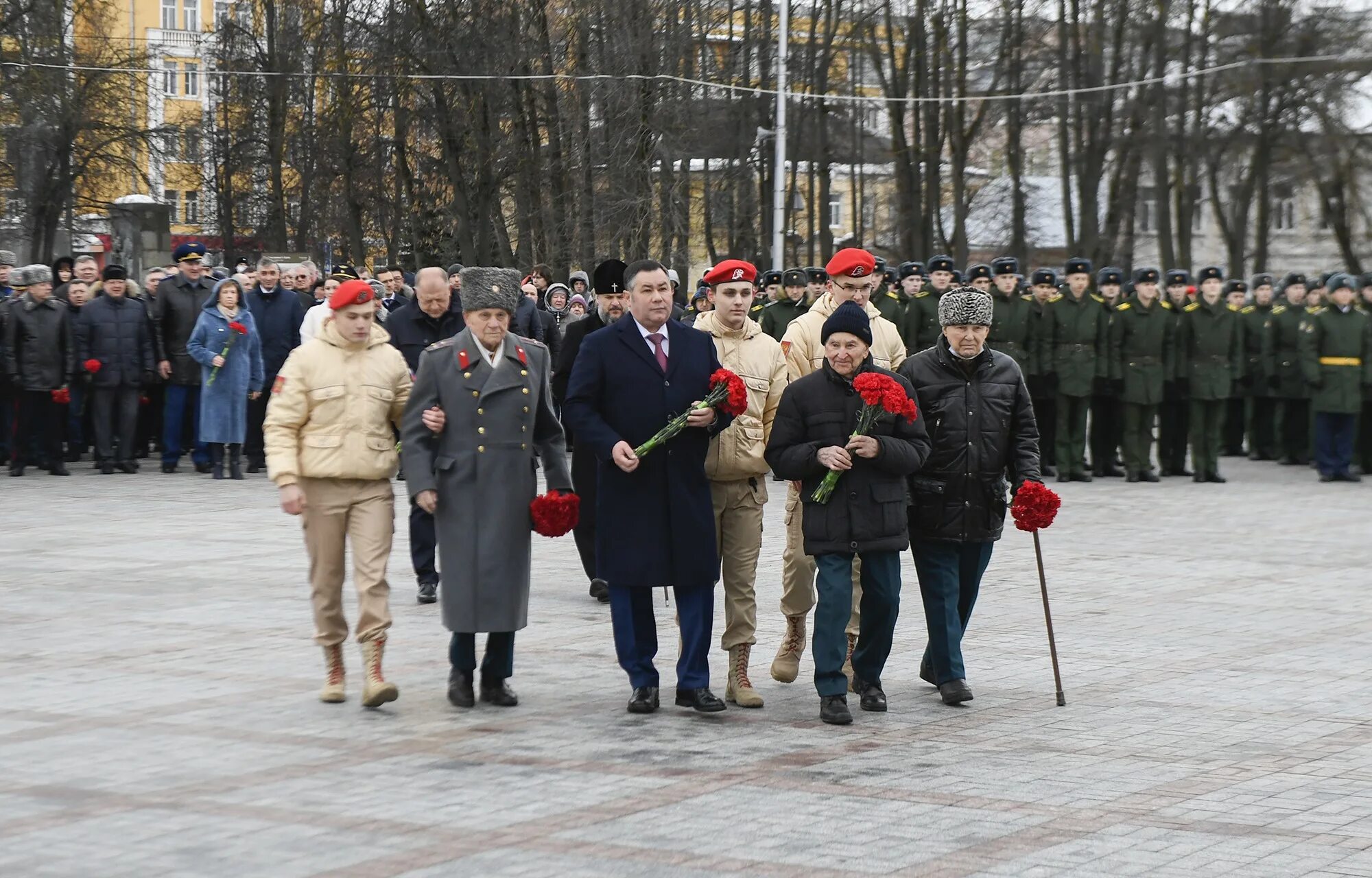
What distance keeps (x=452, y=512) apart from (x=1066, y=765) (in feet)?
9.32

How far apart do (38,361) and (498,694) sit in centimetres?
1236

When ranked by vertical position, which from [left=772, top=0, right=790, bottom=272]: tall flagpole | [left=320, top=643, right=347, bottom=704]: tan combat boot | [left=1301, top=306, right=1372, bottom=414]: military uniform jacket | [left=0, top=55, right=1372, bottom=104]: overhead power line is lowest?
[left=320, top=643, right=347, bottom=704]: tan combat boot

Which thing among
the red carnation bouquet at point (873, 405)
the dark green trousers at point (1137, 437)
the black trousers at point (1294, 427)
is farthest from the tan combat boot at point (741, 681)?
the black trousers at point (1294, 427)

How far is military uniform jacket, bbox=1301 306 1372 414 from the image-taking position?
2131cm

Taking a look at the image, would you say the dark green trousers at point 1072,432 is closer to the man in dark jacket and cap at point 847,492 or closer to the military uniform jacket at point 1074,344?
the military uniform jacket at point 1074,344

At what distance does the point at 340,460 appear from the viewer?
28.6 ft

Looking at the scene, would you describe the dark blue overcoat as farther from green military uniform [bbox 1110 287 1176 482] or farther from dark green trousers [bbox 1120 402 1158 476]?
dark green trousers [bbox 1120 402 1158 476]

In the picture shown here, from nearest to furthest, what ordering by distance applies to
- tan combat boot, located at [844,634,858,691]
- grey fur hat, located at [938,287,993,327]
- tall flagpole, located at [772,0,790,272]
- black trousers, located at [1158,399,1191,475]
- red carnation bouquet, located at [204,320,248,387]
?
grey fur hat, located at [938,287,993,327] < tan combat boot, located at [844,634,858,691] < red carnation bouquet, located at [204,320,248,387] < black trousers, located at [1158,399,1191,475] < tall flagpole, located at [772,0,790,272]

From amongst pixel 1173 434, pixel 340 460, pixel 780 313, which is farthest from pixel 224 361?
pixel 340 460

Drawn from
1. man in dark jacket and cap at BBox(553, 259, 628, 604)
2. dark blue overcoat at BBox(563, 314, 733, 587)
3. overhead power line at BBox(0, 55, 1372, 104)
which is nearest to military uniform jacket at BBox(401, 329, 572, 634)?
dark blue overcoat at BBox(563, 314, 733, 587)

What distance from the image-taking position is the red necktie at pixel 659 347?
28.8 ft

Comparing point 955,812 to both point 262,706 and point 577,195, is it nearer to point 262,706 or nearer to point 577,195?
point 262,706

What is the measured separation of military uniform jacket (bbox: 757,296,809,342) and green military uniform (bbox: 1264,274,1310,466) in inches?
218

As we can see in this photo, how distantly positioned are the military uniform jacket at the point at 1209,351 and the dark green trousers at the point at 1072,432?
3.79 ft
